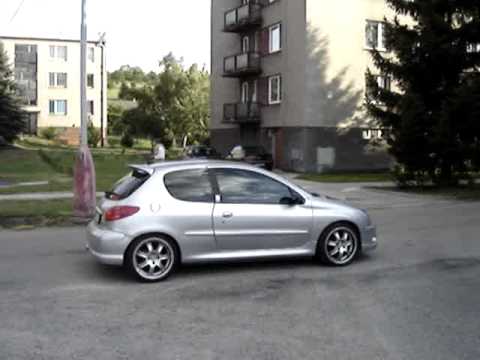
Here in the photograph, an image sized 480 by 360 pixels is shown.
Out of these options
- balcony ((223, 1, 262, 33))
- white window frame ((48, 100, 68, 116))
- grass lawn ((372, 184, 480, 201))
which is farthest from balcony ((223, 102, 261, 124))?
white window frame ((48, 100, 68, 116))

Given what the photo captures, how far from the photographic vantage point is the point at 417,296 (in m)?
7.17

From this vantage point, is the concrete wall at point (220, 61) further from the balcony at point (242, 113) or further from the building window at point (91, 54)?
the building window at point (91, 54)

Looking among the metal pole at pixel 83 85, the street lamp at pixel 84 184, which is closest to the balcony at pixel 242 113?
the metal pole at pixel 83 85

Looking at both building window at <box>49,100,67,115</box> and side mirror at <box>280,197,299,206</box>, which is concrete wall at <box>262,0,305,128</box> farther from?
building window at <box>49,100,67,115</box>

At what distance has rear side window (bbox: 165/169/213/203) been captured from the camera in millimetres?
8258

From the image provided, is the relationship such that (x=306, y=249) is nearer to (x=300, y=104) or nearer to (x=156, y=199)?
(x=156, y=199)

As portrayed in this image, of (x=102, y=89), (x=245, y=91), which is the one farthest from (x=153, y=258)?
(x=102, y=89)

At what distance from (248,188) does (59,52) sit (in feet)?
239

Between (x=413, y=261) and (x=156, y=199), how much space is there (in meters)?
3.67

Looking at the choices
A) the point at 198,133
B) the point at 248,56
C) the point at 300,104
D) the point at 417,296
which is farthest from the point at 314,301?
the point at 198,133

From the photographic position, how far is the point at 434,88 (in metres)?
22.7

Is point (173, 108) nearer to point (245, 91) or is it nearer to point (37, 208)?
point (245, 91)

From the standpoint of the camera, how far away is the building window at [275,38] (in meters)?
37.7

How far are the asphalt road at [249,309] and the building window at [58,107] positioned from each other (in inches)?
2692
